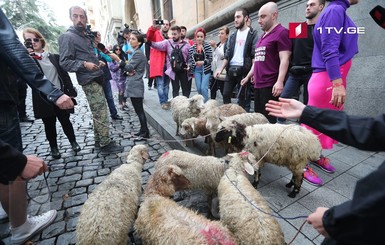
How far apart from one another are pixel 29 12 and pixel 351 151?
1438 inches

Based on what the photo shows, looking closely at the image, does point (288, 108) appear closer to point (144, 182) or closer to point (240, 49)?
point (144, 182)

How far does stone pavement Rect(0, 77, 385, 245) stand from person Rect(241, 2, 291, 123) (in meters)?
1.48

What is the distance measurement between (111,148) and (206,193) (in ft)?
9.48

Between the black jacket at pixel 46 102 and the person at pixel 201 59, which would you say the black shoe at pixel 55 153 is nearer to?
the black jacket at pixel 46 102

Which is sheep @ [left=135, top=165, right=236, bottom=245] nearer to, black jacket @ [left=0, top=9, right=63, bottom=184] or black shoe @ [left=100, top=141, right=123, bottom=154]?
black jacket @ [left=0, top=9, right=63, bottom=184]

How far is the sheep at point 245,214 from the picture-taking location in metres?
1.83

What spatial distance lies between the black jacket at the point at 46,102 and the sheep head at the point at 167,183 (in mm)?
2747

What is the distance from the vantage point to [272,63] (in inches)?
155

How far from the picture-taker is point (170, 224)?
6.26 ft

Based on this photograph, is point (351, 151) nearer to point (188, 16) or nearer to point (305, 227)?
point (305, 227)

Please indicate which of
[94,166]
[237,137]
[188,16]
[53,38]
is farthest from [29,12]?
[237,137]

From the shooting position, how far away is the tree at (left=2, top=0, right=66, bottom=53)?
83.6 ft

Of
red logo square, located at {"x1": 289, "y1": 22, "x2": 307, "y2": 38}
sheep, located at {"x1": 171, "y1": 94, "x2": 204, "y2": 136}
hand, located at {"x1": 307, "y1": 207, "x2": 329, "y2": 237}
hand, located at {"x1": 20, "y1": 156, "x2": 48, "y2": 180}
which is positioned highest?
red logo square, located at {"x1": 289, "y1": 22, "x2": 307, "y2": 38}

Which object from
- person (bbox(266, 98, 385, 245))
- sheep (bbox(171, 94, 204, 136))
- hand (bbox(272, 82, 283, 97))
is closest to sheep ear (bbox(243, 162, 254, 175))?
person (bbox(266, 98, 385, 245))
